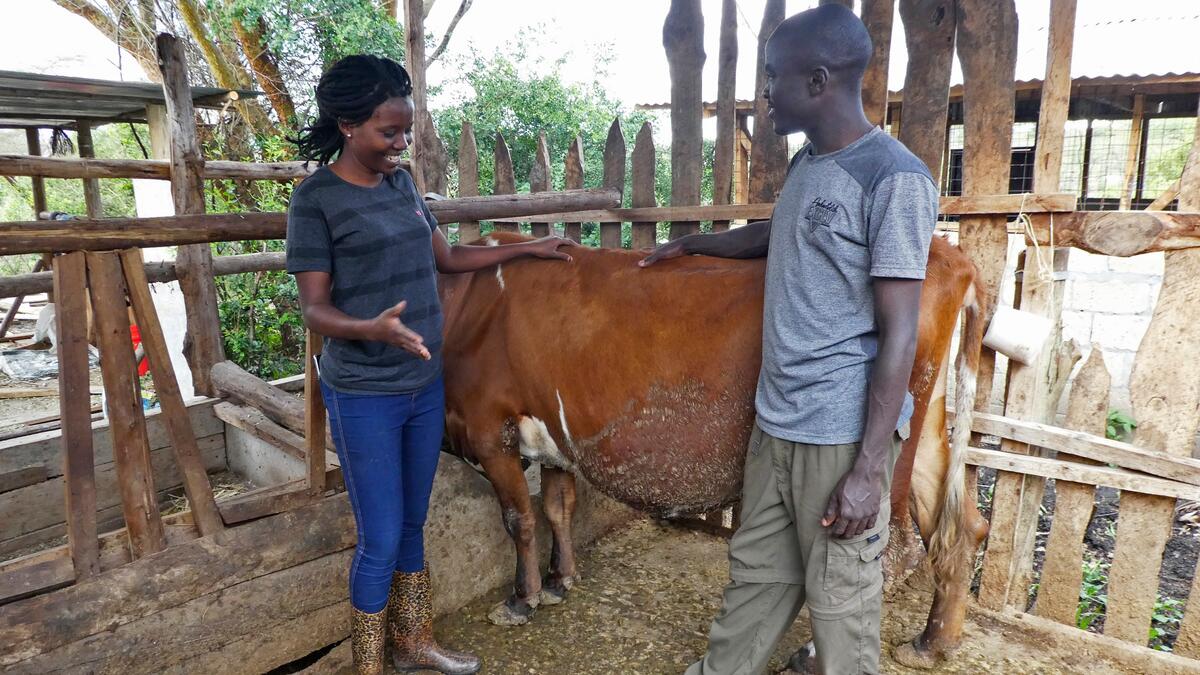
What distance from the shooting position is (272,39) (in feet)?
32.2

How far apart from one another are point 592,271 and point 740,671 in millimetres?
1505

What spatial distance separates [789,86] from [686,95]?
202 cm

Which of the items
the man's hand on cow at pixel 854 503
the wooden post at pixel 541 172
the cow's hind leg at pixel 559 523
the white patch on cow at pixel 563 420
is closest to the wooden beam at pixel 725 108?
the wooden post at pixel 541 172

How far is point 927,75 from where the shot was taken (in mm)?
2957

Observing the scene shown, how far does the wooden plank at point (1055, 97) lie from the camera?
262 cm

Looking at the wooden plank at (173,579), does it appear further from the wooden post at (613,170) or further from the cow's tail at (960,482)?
the cow's tail at (960,482)

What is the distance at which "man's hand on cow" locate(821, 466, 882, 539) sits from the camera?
5.83 feet

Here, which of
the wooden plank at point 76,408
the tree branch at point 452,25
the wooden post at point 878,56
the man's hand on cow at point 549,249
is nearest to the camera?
the wooden plank at point 76,408

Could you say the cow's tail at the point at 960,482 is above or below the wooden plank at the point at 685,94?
below

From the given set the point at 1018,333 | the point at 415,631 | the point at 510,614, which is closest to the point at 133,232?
the point at 415,631

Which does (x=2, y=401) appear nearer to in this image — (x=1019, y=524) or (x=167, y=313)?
(x=167, y=313)

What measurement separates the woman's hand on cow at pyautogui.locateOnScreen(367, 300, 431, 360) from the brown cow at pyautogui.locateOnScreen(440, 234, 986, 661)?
0.86 meters

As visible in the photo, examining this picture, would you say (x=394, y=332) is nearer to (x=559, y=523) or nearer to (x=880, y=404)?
(x=880, y=404)

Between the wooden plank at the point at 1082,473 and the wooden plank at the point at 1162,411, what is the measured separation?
43mm
